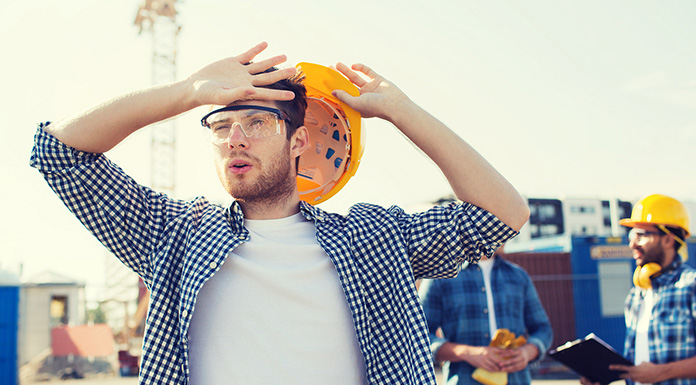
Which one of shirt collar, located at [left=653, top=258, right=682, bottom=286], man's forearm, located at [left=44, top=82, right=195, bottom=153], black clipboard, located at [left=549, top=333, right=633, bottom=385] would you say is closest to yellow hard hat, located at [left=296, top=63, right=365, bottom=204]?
man's forearm, located at [left=44, top=82, right=195, bottom=153]

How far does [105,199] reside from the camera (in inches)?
74.9

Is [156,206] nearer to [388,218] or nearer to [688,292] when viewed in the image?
[388,218]

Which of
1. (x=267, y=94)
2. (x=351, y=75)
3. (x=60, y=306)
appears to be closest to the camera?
(x=267, y=94)

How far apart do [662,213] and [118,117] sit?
4219 millimetres

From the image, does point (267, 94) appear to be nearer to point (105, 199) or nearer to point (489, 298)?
point (105, 199)

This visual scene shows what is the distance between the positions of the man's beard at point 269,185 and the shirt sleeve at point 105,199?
0.27m

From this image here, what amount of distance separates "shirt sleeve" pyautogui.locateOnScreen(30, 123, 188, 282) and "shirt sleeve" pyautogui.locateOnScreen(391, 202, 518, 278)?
0.90 m

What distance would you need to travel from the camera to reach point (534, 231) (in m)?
70.9

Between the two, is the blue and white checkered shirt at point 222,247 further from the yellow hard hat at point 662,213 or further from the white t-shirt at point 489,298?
the yellow hard hat at point 662,213

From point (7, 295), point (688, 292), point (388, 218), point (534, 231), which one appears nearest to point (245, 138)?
point (388, 218)

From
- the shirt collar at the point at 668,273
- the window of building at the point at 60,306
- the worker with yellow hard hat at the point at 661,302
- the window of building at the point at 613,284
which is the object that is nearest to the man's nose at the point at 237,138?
the worker with yellow hard hat at the point at 661,302

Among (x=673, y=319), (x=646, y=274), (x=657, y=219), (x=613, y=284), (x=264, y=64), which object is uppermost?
(x=264, y=64)

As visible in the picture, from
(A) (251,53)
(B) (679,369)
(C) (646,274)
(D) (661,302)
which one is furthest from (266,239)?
(C) (646,274)

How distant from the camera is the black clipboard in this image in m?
3.95
